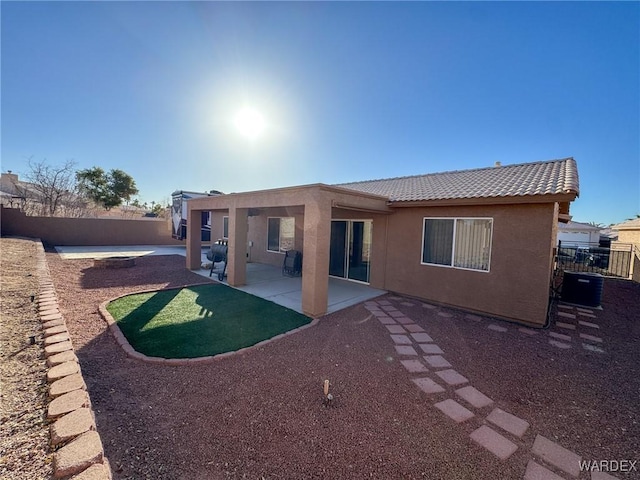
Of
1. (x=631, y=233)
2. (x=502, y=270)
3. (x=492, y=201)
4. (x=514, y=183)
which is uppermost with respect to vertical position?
(x=514, y=183)

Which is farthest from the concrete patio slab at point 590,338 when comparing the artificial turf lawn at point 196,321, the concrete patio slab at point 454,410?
the artificial turf lawn at point 196,321

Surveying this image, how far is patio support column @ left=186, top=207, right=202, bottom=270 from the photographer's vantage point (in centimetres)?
1152

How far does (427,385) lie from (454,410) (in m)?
0.52

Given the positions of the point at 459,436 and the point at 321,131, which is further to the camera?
the point at 321,131

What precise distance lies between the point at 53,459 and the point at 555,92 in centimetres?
1483

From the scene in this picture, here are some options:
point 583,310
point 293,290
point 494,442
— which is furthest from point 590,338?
point 293,290

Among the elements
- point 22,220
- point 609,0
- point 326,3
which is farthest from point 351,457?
point 22,220

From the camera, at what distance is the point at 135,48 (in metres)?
7.72

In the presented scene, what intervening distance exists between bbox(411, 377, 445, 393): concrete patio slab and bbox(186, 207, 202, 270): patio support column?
10641mm

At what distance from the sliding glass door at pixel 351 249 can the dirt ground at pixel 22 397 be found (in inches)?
328

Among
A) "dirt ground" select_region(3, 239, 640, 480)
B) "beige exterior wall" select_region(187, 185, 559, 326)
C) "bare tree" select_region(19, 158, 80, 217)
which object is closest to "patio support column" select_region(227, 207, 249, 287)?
"beige exterior wall" select_region(187, 185, 559, 326)

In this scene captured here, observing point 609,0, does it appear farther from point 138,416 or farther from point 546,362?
point 138,416

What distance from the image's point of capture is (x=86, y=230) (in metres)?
19.1

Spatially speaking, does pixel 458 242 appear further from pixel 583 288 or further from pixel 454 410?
pixel 454 410
